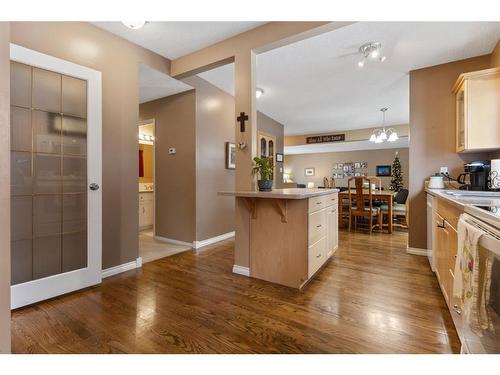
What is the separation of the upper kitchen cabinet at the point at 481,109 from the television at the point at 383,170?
251 inches

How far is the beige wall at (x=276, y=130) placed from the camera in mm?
5227

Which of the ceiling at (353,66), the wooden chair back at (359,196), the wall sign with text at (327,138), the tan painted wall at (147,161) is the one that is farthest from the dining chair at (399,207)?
the tan painted wall at (147,161)

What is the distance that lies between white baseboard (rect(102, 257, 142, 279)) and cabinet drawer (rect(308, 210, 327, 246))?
189cm

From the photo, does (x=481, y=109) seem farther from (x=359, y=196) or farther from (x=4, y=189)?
(x=4, y=189)

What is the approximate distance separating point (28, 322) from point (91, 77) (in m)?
1.97

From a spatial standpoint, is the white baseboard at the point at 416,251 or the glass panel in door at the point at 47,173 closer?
the glass panel in door at the point at 47,173

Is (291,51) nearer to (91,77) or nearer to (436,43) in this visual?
(436,43)

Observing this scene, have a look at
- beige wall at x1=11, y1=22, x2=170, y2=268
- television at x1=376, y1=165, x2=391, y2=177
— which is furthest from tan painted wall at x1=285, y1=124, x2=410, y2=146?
beige wall at x1=11, y1=22, x2=170, y2=268

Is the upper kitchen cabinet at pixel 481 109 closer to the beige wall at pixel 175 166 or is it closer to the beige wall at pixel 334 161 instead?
the beige wall at pixel 175 166

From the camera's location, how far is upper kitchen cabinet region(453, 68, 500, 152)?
2.47m

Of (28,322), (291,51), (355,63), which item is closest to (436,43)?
(355,63)

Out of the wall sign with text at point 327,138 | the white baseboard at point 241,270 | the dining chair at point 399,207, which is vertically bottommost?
the white baseboard at point 241,270

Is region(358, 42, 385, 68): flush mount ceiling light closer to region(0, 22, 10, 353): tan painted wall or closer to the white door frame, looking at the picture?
the white door frame

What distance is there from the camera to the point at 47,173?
200cm
